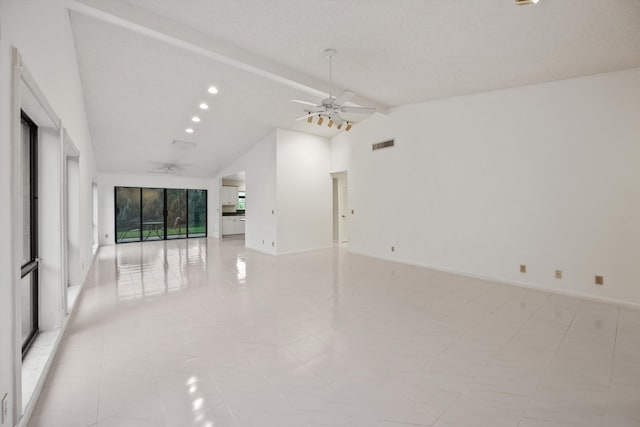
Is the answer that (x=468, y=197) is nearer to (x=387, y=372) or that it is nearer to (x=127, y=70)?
(x=387, y=372)

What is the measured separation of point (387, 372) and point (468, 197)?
411cm

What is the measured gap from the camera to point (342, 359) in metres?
2.44

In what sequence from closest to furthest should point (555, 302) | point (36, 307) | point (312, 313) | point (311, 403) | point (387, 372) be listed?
point (311, 403) < point (387, 372) < point (36, 307) < point (312, 313) < point (555, 302)

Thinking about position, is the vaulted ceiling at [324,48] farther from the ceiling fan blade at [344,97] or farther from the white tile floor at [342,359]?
the white tile floor at [342,359]

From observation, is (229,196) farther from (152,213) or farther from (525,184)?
(525,184)

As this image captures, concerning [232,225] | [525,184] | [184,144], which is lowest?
[232,225]

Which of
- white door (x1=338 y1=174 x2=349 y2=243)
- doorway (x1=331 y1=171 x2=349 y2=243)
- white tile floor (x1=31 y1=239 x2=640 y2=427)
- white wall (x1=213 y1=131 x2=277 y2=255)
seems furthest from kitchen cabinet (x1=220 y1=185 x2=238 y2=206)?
white tile floor (x1=31 y1=239 x2=640 y2=427)

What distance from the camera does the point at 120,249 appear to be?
8.46 m

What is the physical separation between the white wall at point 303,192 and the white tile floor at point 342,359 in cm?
322

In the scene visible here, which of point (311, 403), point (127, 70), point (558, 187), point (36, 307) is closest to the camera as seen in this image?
point (311, 403)

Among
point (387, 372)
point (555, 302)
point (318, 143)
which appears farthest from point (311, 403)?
point (318, 143)

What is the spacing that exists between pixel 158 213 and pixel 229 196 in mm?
2676

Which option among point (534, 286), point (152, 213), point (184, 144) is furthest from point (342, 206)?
point (152, 213)

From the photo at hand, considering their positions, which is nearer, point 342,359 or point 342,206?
point 342,359
